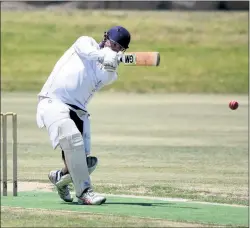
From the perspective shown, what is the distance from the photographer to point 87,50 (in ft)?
34.0

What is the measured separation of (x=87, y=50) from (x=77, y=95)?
444mm

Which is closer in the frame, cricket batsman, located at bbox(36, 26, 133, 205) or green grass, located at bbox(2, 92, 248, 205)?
cricket batsman, located at bbox(36, 26, 133, 205)

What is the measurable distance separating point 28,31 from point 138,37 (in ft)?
15.3

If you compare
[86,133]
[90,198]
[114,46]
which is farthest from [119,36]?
→ [90,198]

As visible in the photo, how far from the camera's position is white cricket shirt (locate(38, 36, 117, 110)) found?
409 inches

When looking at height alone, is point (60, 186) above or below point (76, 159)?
below

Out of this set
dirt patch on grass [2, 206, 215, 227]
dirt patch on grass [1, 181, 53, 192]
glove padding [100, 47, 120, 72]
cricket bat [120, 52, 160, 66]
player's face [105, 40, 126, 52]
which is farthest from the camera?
dirt patch on grass [1, 181, 53, 192]

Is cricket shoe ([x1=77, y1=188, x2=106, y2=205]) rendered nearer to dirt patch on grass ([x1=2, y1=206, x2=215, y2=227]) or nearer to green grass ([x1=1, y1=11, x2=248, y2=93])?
dirt patch on grass ([x1=2, y1=206, x2=215, y2=227])

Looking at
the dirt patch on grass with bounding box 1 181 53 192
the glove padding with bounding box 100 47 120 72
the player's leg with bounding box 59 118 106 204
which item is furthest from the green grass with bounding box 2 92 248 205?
→ the glove padding with bounding box 100 47 120 72

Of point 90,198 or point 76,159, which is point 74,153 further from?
point 90,198

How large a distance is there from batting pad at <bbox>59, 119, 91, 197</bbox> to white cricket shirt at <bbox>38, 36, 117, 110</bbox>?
0.27 meters

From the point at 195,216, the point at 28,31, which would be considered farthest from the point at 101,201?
the point at 28,31

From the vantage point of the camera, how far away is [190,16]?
47844 mm

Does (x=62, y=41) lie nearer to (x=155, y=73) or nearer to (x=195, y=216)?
(x=155, y=73)
